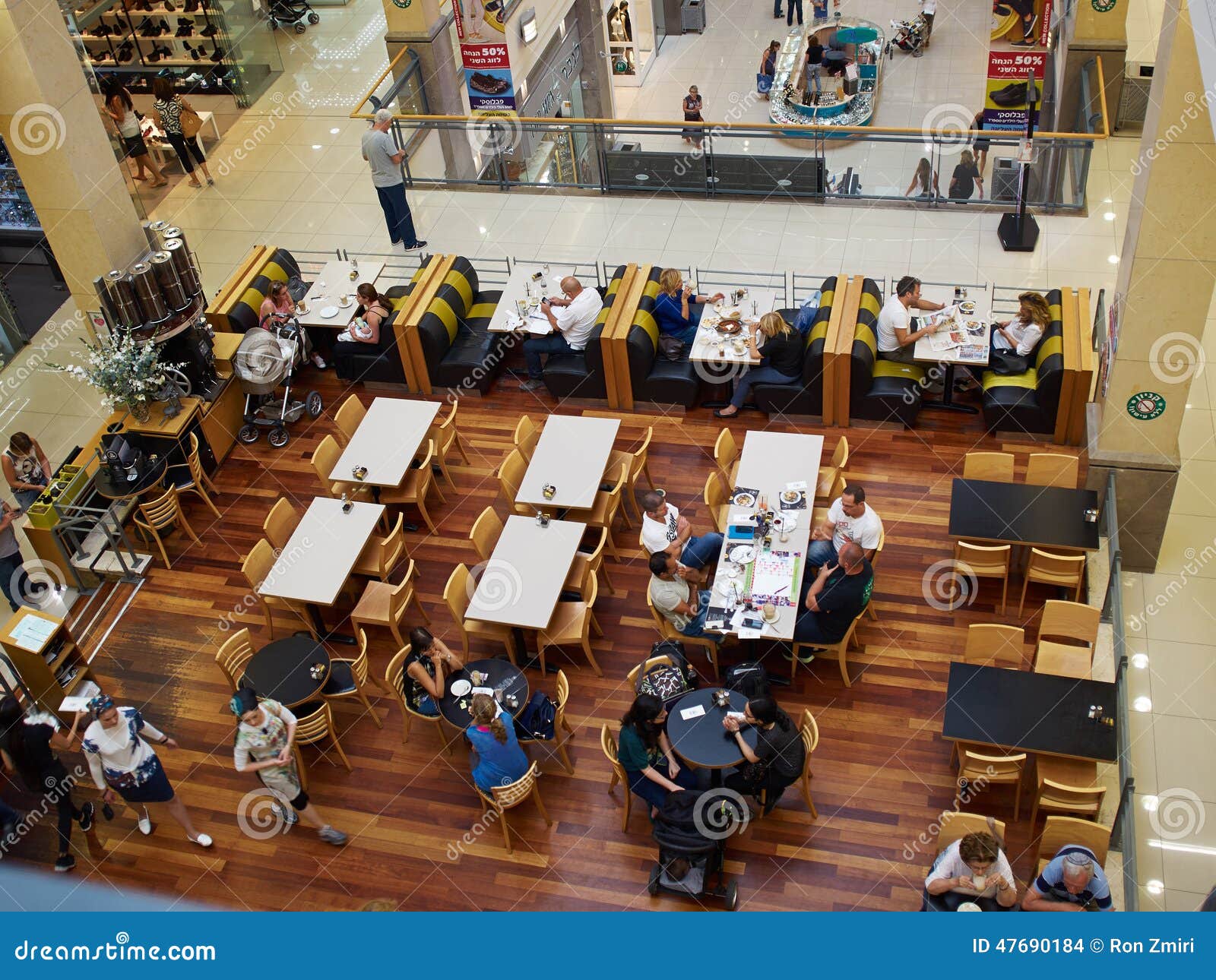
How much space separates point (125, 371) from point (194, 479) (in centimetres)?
107

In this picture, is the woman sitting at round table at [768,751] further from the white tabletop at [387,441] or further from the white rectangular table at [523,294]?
the white rectangular table at [523,294]

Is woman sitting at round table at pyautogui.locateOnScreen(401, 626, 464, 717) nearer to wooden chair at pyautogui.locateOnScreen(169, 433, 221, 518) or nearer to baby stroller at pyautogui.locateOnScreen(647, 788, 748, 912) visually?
baby stroller at pyautogui.locateOnScreen(647, 788, 748, 912)

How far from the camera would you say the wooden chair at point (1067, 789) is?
21.5 feet

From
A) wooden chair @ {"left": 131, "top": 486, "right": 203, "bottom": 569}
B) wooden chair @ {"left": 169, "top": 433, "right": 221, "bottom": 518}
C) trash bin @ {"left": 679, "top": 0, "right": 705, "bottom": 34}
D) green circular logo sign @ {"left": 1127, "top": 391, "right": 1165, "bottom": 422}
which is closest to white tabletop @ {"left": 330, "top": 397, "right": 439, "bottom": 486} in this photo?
wooden chair @ {"left": 169, "top": 433, "right": 221, "bottom": 518}

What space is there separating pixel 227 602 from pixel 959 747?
5.74 m

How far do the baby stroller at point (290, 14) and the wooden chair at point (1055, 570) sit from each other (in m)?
15.0

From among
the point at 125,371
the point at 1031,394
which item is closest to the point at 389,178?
the point at 125,371

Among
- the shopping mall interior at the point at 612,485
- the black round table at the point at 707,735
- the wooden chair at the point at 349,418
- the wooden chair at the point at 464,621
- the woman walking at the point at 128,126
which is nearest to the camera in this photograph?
the black round table at the point at 707,735

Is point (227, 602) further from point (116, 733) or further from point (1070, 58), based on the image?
point (1070, 58)

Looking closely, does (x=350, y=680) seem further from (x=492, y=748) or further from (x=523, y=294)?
(x=523, y=294)

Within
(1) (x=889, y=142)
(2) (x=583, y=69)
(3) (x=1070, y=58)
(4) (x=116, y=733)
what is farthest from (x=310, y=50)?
(4) (x=116, y=733)

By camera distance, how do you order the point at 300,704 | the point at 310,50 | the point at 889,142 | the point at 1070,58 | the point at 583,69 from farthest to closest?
the point at 583,69
the point at 310,50
the point at 1070,58
the point at 889,142
the point at 300,704

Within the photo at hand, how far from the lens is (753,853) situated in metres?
7.08

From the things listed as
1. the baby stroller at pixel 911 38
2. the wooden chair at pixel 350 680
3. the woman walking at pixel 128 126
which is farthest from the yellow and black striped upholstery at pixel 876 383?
the baby stroller at pixel 911 38
